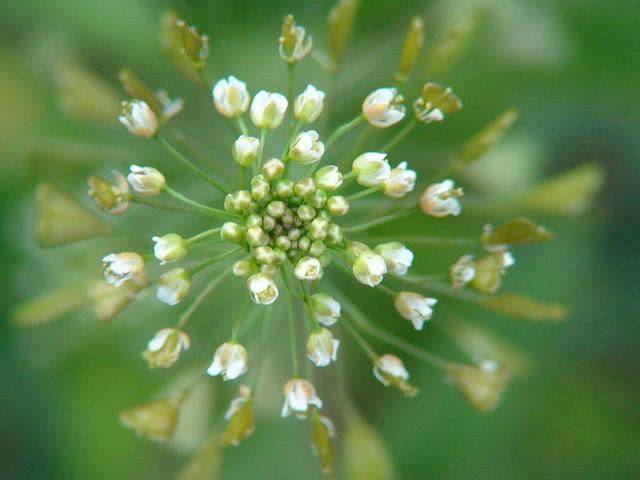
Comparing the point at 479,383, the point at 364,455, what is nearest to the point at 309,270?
the point at 479,383

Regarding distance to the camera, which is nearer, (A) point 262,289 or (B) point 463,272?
(A) point 262,289

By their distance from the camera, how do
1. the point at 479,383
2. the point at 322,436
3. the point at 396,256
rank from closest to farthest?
the point at 396,256 < the point at 322,436 < the point at 479,383

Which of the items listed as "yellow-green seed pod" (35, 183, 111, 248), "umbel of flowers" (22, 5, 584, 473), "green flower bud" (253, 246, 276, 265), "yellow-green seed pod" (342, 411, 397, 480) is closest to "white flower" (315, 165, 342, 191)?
"umbel of flowers" (22, 5, 584, 473)

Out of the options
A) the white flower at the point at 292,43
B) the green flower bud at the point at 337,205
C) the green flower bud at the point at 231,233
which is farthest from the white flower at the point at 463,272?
the white flower at the point at 292,43

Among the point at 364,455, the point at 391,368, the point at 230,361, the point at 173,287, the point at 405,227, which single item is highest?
the point at 173,287

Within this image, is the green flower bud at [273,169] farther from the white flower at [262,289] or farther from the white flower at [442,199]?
the white flower at [442,199]

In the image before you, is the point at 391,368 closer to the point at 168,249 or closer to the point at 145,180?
the point at 168,249

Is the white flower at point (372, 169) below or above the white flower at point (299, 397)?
above
